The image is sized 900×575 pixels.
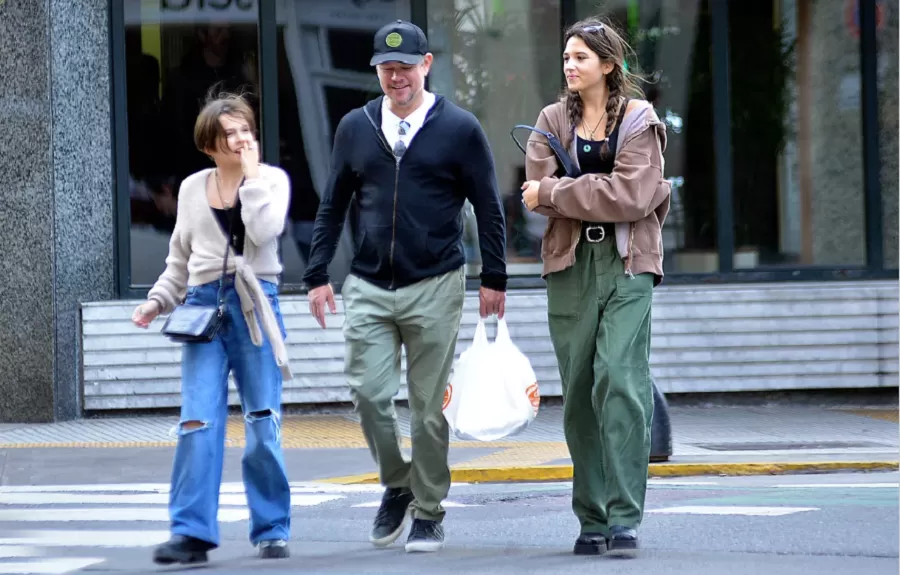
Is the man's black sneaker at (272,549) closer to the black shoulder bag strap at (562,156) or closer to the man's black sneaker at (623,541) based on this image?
the man's black sneaker at (623,541)

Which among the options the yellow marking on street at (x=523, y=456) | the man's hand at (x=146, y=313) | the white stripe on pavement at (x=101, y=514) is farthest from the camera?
the yellow marking on street at (x=523, y=456)

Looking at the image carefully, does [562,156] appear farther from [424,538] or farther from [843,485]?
[843,485]

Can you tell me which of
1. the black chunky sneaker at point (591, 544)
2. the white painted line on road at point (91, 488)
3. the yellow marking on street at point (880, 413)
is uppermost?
the black chunky sneaker at point (591, 544)

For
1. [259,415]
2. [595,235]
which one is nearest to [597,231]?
[595,235]

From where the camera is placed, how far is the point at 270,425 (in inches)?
237

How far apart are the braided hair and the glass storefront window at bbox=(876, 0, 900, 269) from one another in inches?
302

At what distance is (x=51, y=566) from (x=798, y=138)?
8.88 metres

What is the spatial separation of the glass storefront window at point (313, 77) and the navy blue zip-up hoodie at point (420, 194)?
6.67 metres

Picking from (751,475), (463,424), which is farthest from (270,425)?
(751,475)

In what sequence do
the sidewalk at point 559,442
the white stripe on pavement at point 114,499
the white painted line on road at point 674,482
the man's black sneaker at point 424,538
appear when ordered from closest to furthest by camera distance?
the man's black sneaker at point 424,538 < the white stripe on pavement at point 114,499 < the white painted line on road at point 674,482 < the sidewalk at point 559,442

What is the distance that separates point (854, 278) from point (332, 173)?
795 centimetres

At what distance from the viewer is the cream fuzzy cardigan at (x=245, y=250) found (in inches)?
234

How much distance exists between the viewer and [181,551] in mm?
5863

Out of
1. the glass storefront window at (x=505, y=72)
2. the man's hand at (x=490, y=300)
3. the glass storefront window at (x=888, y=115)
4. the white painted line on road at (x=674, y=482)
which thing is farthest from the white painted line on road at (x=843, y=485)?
the glass storefront window at (x=888, y=115)
